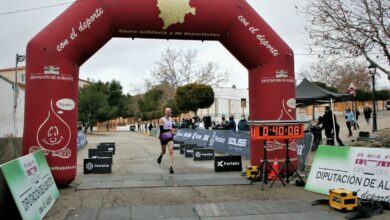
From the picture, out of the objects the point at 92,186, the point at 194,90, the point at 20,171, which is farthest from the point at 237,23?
the point at 194,90

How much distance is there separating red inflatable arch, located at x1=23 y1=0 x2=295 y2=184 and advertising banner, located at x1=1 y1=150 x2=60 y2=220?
3.22ft

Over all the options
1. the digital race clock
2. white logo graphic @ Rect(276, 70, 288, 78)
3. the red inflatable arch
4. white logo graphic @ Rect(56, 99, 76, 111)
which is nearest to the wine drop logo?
the red inflatable arch

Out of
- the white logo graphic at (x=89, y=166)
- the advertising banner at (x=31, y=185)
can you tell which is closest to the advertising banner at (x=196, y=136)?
the white logo graphic at (x=89, y=166)

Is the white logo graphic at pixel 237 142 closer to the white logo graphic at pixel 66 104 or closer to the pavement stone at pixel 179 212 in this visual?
the white logo graphic at pixel 66 104

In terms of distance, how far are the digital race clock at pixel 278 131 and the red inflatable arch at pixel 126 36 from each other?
808mm

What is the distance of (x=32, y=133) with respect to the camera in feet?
27.7

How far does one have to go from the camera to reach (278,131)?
895 cm

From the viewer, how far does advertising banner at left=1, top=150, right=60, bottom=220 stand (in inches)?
213

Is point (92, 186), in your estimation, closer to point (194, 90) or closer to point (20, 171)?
point (20, 171)

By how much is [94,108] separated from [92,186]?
4844 cm

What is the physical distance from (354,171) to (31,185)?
5.62 meters

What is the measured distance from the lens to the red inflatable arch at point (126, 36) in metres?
8.52

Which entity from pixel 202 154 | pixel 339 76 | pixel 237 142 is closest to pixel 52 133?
pixel 202 154

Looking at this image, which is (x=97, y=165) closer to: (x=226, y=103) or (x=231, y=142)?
(x=231, y=142)
